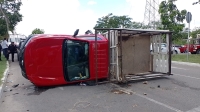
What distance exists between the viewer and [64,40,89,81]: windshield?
779 centimetres

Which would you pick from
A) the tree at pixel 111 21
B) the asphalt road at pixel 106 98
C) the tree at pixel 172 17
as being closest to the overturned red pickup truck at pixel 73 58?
the asphalt road at pixel 106 98

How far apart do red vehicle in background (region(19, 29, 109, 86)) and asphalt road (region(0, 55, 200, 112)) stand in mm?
383

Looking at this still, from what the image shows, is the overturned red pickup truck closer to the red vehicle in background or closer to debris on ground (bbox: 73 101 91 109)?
the red vehicle in background

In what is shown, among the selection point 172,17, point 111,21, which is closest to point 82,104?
point 172,17

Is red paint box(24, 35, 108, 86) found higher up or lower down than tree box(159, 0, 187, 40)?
lower down

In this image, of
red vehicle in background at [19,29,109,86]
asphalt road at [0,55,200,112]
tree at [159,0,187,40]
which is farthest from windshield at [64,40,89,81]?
tree at [159,0,187,40]

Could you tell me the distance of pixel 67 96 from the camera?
6.73m

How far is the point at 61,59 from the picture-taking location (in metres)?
7.70

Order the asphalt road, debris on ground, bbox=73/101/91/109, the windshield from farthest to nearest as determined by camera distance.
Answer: the windshield
debris on ground, bbox=73/101/91/109
the asphalt road

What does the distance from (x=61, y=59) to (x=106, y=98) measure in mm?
2186

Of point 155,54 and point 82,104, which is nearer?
point 82,104

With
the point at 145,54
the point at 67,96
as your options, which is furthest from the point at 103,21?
the point at 67,96

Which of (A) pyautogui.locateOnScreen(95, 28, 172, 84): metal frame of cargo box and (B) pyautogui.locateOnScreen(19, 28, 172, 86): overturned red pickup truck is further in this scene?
(A) pyautogui.locateOnScreen(95, 28, 172, 84): metal frame of cargo box

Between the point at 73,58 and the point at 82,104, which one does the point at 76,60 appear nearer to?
the point at 73,58
